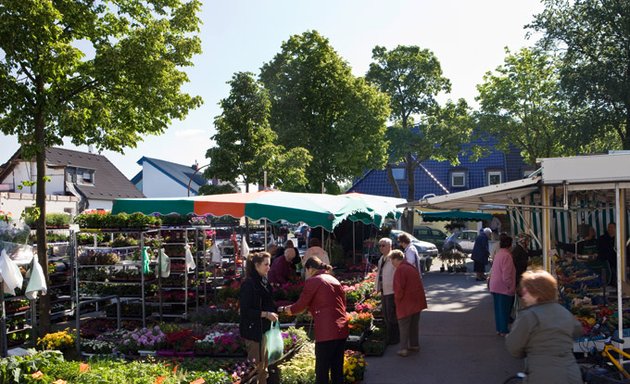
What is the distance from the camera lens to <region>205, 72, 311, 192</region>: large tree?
74.2ft

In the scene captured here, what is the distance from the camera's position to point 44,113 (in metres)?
9.73

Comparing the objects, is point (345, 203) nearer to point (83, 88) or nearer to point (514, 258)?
point (514, 258)

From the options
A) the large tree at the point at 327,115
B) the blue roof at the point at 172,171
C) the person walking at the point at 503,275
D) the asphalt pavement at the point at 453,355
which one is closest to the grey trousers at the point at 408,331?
the asphalt pavement at the point at 453,355

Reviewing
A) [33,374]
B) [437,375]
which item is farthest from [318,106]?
[33,374]

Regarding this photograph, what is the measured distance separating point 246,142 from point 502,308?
47.5 feet

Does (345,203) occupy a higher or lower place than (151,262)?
higher

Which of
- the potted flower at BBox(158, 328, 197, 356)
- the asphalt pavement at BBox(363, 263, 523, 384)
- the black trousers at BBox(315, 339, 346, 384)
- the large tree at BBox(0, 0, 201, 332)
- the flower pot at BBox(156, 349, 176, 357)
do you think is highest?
the large tree at BBox(0, 0, 201, 332)

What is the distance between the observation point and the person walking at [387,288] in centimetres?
987

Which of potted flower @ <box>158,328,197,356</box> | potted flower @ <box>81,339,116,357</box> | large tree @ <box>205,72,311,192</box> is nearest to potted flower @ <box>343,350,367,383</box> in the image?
potted flower @ <box>158,328,197,356</box>

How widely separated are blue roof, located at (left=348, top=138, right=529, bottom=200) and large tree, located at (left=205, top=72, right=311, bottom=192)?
74.8 ft

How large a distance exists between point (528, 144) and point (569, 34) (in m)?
6.32

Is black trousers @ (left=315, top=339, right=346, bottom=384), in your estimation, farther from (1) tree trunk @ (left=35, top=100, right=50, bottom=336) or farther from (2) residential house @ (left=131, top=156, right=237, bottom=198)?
(2) residential house @ (left=131, top=156, right=237, bottom=198)

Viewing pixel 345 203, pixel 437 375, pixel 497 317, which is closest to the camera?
pixel 437 375

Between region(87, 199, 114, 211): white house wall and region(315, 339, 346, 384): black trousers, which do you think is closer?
region(315, 339, 346, 384): black trousers
